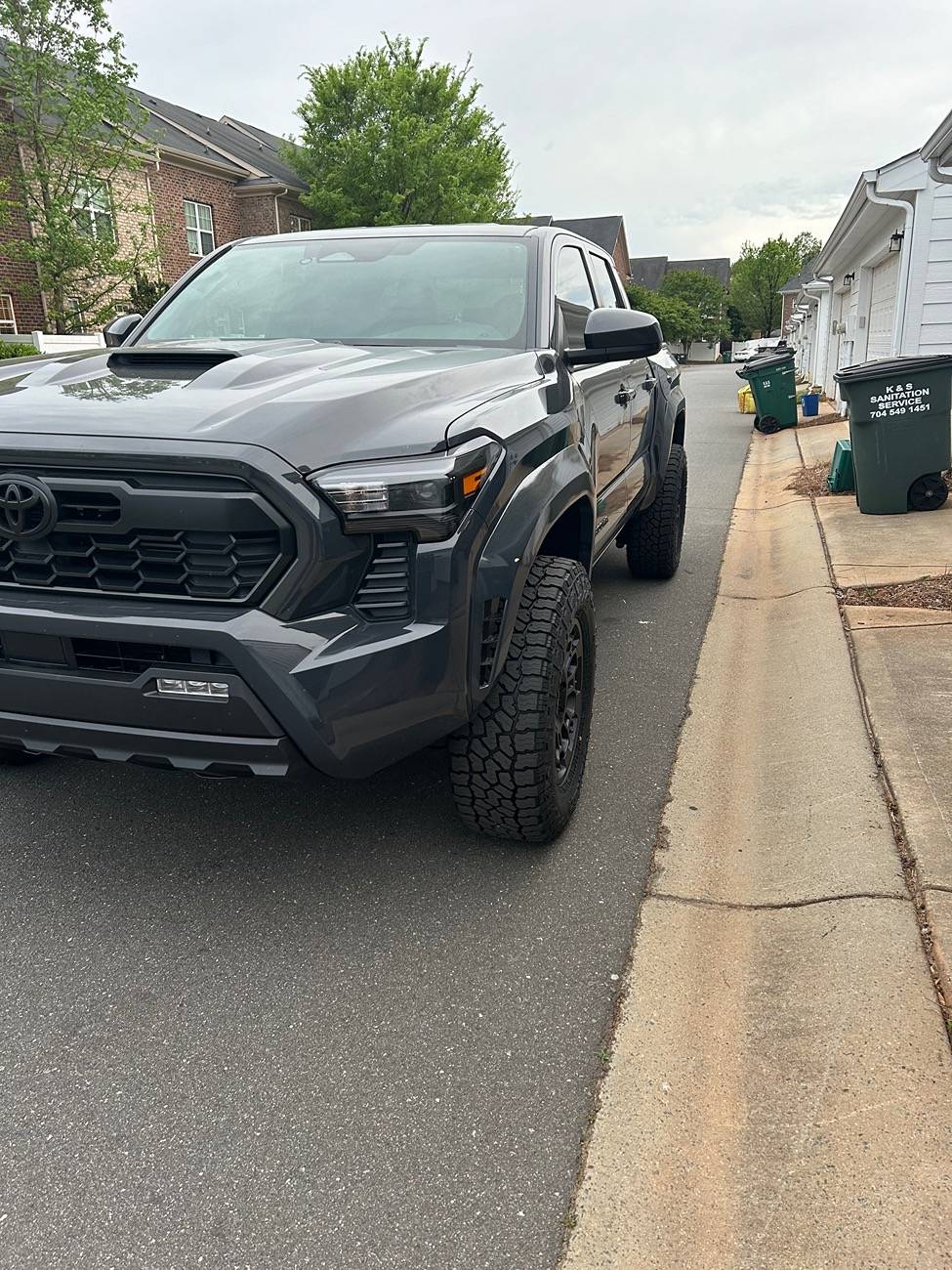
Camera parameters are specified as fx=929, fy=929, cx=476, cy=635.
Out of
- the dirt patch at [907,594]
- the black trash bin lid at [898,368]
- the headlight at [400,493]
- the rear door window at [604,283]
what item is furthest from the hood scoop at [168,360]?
the black trash bin lid at [898,368]

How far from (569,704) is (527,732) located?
0.48m

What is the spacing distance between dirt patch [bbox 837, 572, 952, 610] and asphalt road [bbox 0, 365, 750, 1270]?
2.30 m

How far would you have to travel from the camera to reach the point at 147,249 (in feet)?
73.3

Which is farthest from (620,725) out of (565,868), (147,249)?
(147,249)

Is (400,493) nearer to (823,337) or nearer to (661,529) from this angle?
(661,529)

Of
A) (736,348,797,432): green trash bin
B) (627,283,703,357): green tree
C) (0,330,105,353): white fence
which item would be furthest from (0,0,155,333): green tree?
(627,283,703,357): green tree

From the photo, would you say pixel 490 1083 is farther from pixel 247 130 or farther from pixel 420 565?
pixel 247 130

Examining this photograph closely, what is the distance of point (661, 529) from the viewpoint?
579cm

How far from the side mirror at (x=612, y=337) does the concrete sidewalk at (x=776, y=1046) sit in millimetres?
1550

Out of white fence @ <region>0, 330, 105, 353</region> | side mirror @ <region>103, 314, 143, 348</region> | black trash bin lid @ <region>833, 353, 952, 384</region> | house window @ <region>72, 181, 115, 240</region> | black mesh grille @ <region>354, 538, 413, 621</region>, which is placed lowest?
black mesh grille @ <region>354, 538, 413, 621</region>

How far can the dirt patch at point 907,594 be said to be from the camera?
198 inches

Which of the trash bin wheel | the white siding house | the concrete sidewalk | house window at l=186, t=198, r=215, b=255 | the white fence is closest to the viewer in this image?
the concrete sidewalk

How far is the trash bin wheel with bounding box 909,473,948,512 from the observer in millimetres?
7434

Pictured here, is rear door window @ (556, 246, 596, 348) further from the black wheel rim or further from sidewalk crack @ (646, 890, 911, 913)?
sidewalk crack @ (646, 890, 911, 913)
